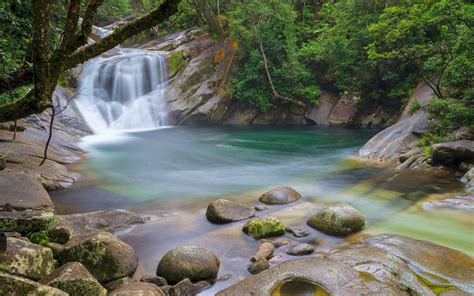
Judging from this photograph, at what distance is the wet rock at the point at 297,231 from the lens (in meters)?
6.12

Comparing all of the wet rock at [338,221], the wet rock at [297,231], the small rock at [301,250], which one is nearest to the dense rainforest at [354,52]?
the wet rock at [338,221]

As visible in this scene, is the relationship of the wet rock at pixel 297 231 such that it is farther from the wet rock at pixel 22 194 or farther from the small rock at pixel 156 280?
the wet rock at pixel 22 194

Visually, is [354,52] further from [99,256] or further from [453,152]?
[99,256]

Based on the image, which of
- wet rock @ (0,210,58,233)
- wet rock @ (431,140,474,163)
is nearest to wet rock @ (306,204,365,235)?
wet rock @ (0,210,58,233)

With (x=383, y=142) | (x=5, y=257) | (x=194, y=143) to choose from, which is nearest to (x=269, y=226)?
(x=5, y=257)

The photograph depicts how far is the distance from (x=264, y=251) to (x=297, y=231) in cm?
103

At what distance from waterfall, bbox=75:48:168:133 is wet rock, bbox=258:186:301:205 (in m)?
15.9

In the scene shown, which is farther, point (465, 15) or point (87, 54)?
point (465, 15)

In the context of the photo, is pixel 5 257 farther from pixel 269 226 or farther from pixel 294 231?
pixel 294 231

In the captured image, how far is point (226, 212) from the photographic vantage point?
22.7 ft

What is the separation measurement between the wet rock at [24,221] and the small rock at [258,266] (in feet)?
8.75

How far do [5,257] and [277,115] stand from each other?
75.5 feet

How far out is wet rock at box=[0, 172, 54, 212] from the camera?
6.04 metres

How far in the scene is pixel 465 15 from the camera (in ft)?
37.4
